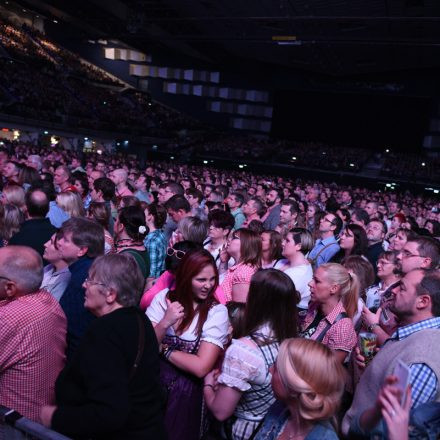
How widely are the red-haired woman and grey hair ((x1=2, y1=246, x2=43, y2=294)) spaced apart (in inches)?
25.1

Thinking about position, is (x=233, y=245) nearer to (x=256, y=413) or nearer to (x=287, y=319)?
(x=287, y=319)

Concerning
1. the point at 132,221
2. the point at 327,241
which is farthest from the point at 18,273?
the point at 327,241

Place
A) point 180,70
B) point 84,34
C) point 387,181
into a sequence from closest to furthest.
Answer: point 387,181
point 84,34
point 180,70

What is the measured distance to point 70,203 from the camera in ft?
16.6

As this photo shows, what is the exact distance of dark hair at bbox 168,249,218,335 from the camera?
2.56 m

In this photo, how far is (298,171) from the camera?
89.6ft

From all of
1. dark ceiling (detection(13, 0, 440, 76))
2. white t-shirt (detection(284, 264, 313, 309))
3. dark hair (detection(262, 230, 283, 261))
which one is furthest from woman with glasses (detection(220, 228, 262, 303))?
dark ceiling (detection(13, 0, 440, 76))

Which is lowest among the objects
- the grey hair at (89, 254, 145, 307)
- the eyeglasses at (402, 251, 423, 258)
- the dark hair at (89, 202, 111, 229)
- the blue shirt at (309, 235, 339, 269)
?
the blue shirt at (309, 235, 339, 269)

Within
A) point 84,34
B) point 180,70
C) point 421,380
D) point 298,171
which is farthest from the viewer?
point 180,70


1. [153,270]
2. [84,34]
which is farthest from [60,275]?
[84,34]

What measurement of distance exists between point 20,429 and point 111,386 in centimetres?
36

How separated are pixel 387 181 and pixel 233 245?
75.0 feet

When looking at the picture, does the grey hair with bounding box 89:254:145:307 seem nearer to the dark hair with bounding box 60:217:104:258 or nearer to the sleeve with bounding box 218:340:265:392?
the sleeve with bounding box 218:340:265:392

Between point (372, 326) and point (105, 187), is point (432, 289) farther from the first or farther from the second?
point (105, 187)
